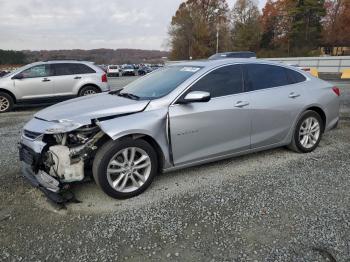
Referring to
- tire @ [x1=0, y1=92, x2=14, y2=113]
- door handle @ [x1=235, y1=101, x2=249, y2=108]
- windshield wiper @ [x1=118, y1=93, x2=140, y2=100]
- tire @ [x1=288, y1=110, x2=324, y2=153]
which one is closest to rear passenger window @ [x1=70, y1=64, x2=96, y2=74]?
tire @ [x1=0, y1=92, x2=14, y2=113]

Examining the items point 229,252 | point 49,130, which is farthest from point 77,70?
point 229,252

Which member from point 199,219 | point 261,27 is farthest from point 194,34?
point 199,219

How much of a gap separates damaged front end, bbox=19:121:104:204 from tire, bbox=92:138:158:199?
0.15 meters

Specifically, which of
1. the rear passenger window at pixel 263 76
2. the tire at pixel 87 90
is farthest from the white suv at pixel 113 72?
the rear passenger window at pixel 263 76

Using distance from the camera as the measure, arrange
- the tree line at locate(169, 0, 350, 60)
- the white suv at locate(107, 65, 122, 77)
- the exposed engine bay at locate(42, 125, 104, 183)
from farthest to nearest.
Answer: the tree line at locate(169, 0, 350, 60), the white suv at locate(107, 65, 122, 77), the exposed engine bay at locate(42, 125, 104, 183)

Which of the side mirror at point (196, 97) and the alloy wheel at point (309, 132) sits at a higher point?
the side mirror at point (196, 97)

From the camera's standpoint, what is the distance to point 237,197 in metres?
3.49

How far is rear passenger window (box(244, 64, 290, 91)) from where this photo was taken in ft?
14.1

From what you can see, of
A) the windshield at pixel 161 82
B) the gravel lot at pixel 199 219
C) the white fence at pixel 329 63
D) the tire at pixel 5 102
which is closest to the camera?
the gravel lot at pixel 199 219

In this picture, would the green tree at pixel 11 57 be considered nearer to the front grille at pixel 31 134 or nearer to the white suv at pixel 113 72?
the white suv at pixel 113 72

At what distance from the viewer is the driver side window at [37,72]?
→ 9492 millimetres

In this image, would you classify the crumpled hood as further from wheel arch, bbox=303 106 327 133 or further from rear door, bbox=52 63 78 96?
rear door, bbox=52 63 78 96

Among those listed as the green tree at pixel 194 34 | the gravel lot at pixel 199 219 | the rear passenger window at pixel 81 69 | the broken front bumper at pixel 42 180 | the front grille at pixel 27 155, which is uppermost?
the green tree at pixel 194 34

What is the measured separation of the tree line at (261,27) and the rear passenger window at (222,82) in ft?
158
